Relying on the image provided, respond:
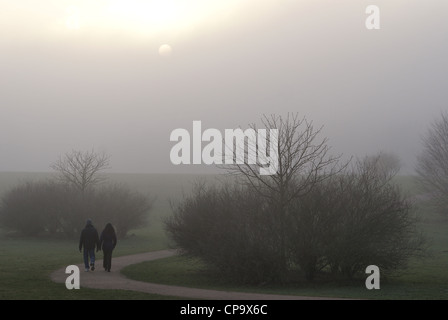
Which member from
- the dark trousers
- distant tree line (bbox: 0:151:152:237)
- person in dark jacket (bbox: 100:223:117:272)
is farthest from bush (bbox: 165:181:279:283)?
distant tree line (bbox: 0:151:152:237)

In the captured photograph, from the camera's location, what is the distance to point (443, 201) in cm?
6456

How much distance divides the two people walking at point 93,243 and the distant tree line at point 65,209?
3019 centimetres

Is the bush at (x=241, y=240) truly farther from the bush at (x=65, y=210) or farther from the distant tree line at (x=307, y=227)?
the bush at (x=65, y=210)

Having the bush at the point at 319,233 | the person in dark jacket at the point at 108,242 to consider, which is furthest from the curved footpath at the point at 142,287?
the bush at the point at 319,233

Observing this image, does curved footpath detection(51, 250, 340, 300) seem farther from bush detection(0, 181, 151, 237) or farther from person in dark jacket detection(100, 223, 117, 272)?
bush detection(0, 181, 151, 237)

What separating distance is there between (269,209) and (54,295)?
342 inches

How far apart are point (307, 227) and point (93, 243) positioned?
8032mm

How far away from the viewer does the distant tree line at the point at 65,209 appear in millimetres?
55281

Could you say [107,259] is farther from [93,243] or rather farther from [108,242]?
[93,243]

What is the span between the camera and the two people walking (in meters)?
24.7

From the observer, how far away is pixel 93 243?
24703 mm

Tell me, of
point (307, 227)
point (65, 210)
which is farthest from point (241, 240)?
point (65, 210)

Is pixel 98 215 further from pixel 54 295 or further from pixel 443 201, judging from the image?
pixel 54 295
